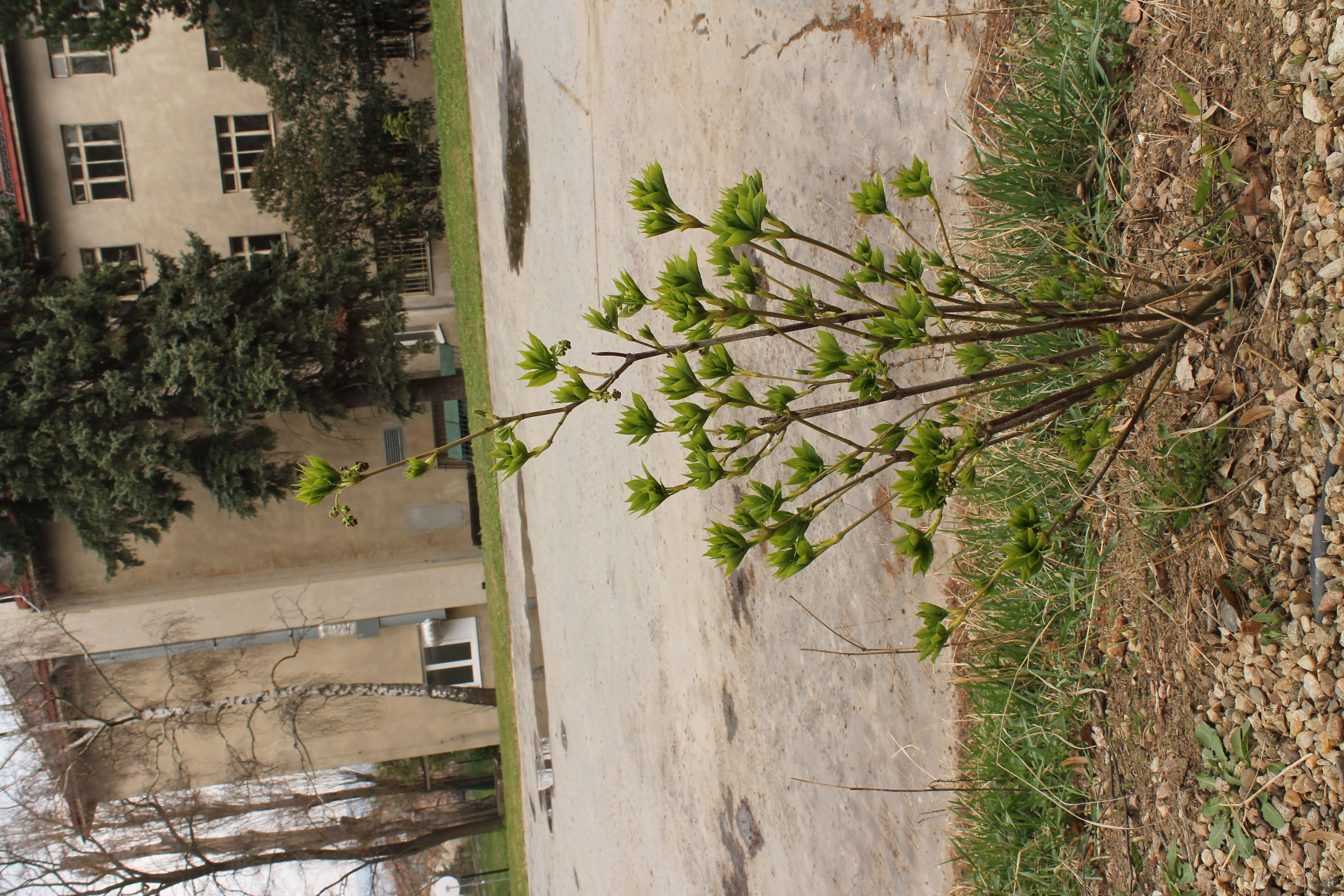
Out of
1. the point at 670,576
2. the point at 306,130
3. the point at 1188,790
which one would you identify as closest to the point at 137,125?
the point at 306,130

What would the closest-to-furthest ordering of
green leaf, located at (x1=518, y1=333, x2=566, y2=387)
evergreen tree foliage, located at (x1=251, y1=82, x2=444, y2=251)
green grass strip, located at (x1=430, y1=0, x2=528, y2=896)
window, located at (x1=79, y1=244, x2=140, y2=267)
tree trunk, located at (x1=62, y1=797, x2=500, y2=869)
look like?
1. green leaf, located at (x1=518, y1=333, x2=566, y2=387)
2. green grass strip, located at (x1=430, y1=0, x2=528, y2=896)
3. evergreen tree foliage, located at (x1=251, y1=82, x2=444, y2=251)
4. tree trunk, located at (x1=62, y1=797, x2=500, y2=869)
5. window, located at (x1=79, y1=244, x2=140, y2=267)

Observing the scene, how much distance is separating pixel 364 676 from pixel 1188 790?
13614 mm

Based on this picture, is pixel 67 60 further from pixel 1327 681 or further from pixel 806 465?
pixel 1327 681

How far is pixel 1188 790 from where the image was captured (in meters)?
2.22

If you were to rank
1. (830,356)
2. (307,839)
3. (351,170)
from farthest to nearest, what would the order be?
1. (307,839)
2. (351,170)
3. (830,356)

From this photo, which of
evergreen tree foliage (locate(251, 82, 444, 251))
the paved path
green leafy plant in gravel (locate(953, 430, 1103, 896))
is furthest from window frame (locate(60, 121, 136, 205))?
green leafy plant in gravel (locate(953, 430, 1103, 896))

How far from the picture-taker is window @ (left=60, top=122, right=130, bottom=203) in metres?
14.2

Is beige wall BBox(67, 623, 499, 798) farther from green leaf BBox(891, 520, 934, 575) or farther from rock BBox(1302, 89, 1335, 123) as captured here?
rock BBox(1302, 89, 1335, 123)

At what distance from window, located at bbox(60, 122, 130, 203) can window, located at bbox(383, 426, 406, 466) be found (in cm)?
582

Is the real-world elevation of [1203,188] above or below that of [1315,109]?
below

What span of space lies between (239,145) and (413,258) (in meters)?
3.35

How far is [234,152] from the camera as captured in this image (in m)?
14.7

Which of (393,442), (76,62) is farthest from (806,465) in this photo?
(76,62)

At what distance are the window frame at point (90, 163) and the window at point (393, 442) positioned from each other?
577cm
